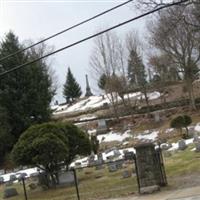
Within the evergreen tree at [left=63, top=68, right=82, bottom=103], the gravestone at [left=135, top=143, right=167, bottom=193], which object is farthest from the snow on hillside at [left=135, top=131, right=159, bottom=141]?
the evergreen tree at [left=63, top=68, right=82, bottom=103]

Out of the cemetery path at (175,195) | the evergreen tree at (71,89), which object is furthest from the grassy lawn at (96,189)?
the evergreen tree at (71,89)

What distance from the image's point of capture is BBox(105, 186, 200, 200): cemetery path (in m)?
15.0

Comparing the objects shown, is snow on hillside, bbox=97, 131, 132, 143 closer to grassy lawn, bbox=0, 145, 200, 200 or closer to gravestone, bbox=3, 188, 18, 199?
grassy lawn, bbox=0, 145, 200, 200

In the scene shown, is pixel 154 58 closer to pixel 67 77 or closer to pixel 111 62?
pixel 111 62

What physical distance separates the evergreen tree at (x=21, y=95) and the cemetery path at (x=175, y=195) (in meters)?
32.7

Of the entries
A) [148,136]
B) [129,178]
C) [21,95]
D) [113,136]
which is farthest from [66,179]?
[113,136]

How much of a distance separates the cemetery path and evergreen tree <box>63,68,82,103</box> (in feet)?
271

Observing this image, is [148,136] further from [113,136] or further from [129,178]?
[129,178]

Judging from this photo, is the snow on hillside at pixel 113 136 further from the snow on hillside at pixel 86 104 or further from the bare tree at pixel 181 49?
the snow on hillside at pixel 86 104

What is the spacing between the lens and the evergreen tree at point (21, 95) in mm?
49250

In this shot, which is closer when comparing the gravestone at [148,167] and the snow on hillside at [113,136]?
the gravestone at [148,167]

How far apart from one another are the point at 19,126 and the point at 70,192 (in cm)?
2853

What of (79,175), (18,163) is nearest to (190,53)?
(79,175)

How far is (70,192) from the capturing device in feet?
70.7
